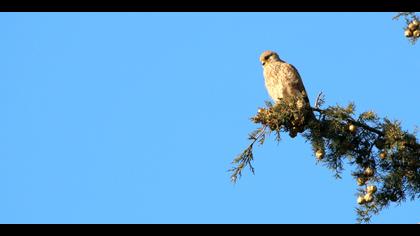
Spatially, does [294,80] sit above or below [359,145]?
above

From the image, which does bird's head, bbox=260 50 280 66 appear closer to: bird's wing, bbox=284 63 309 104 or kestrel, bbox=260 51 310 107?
kestrel, bbox=260 51 310 107

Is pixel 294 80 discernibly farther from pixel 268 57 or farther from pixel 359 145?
pixel 359 145

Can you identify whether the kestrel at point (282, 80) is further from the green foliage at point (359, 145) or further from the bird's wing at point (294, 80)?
the green foliage at point (359, 145)

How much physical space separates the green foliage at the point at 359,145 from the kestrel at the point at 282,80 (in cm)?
226

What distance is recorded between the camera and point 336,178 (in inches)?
206

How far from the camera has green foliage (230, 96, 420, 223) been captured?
5.04 metres

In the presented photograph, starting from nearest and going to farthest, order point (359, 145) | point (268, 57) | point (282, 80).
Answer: point (359, 145) < point (282, 80) < point (268, 57)

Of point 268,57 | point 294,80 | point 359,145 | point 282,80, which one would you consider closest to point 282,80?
point 282,80

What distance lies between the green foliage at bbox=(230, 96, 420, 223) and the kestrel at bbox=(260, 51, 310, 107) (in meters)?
2.26

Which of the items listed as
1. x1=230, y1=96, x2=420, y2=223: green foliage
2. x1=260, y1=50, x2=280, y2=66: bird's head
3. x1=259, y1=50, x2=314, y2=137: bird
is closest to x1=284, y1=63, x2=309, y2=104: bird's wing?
x1=259, y1=50, x2=314, y2=137: bird

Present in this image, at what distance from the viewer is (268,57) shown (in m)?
8.40

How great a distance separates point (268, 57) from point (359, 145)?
3.24 metres
